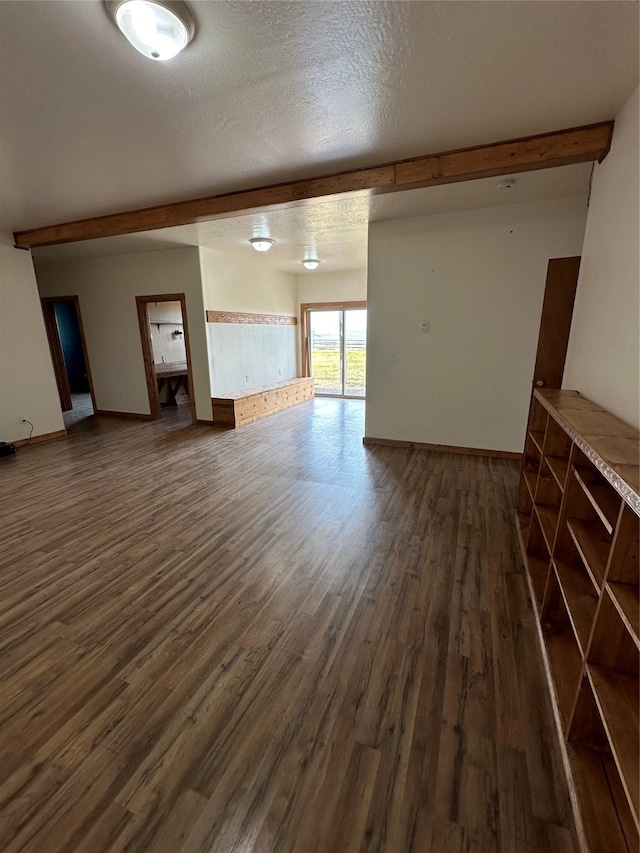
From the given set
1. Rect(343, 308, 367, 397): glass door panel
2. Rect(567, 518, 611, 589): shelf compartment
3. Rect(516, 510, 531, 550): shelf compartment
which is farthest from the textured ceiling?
Rect(567, 518, 611, 589): shelf compartment

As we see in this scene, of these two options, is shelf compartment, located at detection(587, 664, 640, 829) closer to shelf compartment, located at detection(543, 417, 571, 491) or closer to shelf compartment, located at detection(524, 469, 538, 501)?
shelf compartment, located at detection(543, 417, 571, 491)

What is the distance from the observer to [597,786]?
1.12 meters

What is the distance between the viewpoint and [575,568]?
1623mm

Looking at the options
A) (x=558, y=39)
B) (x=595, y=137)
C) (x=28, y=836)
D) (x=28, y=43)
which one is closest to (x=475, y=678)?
(x=28, y=836)

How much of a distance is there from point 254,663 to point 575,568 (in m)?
1.55

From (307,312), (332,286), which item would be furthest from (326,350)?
(332,286)

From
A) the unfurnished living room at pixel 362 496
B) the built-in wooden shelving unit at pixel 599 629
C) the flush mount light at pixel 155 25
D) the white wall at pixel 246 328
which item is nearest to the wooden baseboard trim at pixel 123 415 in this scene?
the white wall at pixel 246 328

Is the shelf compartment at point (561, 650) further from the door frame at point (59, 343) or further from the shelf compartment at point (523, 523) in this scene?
the door frame at point (59, 343)

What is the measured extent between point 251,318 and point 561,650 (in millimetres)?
6218

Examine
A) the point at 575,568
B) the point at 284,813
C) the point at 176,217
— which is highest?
the point at 176,217

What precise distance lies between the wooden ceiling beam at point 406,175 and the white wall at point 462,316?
4.20 ft

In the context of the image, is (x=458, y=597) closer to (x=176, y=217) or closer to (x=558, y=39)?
(x=558, y=39)

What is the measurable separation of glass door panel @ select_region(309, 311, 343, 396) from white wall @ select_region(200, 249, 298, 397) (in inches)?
19.5

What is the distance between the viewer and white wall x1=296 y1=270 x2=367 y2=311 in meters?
7.41
